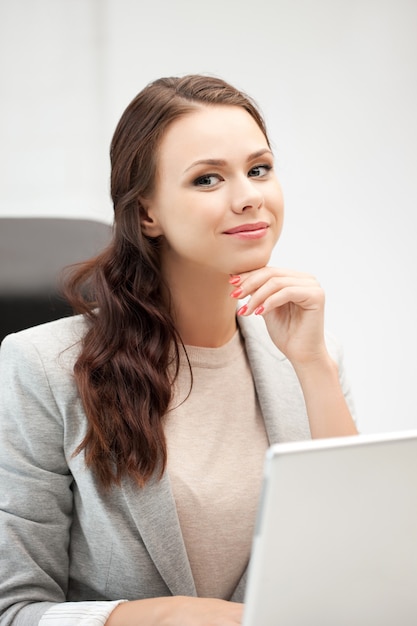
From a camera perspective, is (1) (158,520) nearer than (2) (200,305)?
Yes

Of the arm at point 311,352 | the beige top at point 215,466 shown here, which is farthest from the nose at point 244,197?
the beige top at point 215,466

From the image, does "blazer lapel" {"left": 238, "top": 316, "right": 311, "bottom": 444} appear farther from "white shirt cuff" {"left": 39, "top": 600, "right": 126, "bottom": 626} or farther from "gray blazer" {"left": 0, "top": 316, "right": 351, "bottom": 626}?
"white shirt cuff" {"left": 39, "top": 600, "right": 126, "bottom": 626}

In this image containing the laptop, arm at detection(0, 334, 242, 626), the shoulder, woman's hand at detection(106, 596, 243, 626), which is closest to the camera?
the laptop

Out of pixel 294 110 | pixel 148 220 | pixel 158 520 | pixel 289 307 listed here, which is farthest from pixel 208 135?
pixel 294 110

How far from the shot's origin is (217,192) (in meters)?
1.20

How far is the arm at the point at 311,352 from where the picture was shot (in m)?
1.27

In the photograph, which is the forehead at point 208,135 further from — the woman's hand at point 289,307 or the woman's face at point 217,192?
the woman's hand at point 289,307

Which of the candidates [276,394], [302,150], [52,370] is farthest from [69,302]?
[302,150]

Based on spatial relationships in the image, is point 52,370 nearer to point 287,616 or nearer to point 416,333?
point 287,616

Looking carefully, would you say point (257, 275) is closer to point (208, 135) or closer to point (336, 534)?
point (208, 135)

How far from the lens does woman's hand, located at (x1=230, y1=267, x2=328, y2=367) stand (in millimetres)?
1206

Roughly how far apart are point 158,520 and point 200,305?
0.33 metres

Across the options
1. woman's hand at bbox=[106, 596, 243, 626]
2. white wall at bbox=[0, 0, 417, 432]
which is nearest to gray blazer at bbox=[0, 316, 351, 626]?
woman's hand at bbox=[106, 596, 243, 626]

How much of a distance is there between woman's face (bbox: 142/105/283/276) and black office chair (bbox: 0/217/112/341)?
9.9 inches
